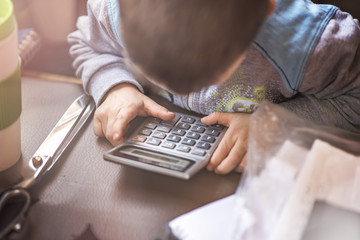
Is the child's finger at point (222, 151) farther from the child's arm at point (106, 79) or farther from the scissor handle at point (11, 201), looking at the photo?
the scissor handle at point (11, 201)

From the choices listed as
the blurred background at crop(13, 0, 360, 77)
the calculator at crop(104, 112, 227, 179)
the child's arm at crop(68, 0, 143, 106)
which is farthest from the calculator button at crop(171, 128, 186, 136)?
the blurred background at crop(13, 0, 360, 77)

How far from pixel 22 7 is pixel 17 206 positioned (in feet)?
1.61

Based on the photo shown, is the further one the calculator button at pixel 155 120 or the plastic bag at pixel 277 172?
the calculator button at pixel 155 120

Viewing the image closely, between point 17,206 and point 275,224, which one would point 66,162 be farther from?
point 275,224

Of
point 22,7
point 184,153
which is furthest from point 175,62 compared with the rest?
point 22,7

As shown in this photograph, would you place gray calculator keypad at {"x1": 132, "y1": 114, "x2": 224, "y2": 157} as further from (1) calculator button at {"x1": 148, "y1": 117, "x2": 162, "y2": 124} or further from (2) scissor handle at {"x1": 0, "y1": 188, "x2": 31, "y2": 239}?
(2) scissor handle at {"x1": 0, "y1": 188, "x2": 31, "y2": 239}

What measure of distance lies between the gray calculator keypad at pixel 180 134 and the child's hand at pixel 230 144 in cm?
1

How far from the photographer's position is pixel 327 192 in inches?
16.9

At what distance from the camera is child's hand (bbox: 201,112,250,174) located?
1.67 feet

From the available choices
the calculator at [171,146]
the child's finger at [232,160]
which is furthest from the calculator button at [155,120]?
the child's finger at [232,160]

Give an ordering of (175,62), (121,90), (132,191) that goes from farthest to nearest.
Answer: (121,90), (132,191), (175,62)

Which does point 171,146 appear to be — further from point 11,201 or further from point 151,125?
point 11,201

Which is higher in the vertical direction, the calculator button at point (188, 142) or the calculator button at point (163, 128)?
the calculator button at point (188, 142)

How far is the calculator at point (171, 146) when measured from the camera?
483 mm
